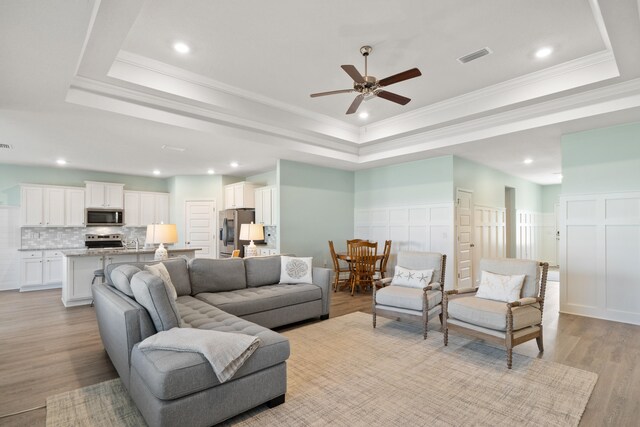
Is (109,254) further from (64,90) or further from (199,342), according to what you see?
(199,342)

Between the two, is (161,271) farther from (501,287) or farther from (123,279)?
(501,287)

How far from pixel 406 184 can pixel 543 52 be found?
3.54 metres

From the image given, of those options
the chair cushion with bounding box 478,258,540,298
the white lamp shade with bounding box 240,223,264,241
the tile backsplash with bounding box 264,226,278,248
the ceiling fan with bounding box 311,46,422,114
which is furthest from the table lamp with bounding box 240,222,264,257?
the chair cushion with bounding box 478,258,540,298

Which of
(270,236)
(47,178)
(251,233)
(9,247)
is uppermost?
(47,178)

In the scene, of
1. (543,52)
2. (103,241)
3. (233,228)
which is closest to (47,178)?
(103,241)

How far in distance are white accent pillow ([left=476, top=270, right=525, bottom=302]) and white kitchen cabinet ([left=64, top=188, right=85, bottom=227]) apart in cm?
840

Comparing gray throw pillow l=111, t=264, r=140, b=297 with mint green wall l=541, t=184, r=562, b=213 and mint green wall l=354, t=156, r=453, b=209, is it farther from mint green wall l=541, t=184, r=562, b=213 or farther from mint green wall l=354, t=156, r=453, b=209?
mint green wall l=541, t=184, r=562, b=213

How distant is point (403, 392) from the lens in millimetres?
2539

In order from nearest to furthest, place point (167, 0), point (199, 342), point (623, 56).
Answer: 1. point (199, 342)
2. point (167, 0)
3. point (623, 56)

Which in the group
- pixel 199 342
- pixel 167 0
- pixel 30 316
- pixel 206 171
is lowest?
pixel 30 316

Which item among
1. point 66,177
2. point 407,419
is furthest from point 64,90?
point 66,177

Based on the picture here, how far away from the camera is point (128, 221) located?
8.35 m

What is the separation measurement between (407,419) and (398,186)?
5.25 metres

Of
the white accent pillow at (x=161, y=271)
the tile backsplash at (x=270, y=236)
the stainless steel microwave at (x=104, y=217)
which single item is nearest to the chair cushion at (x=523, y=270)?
the white accent pillow at (x=161, y=271)
